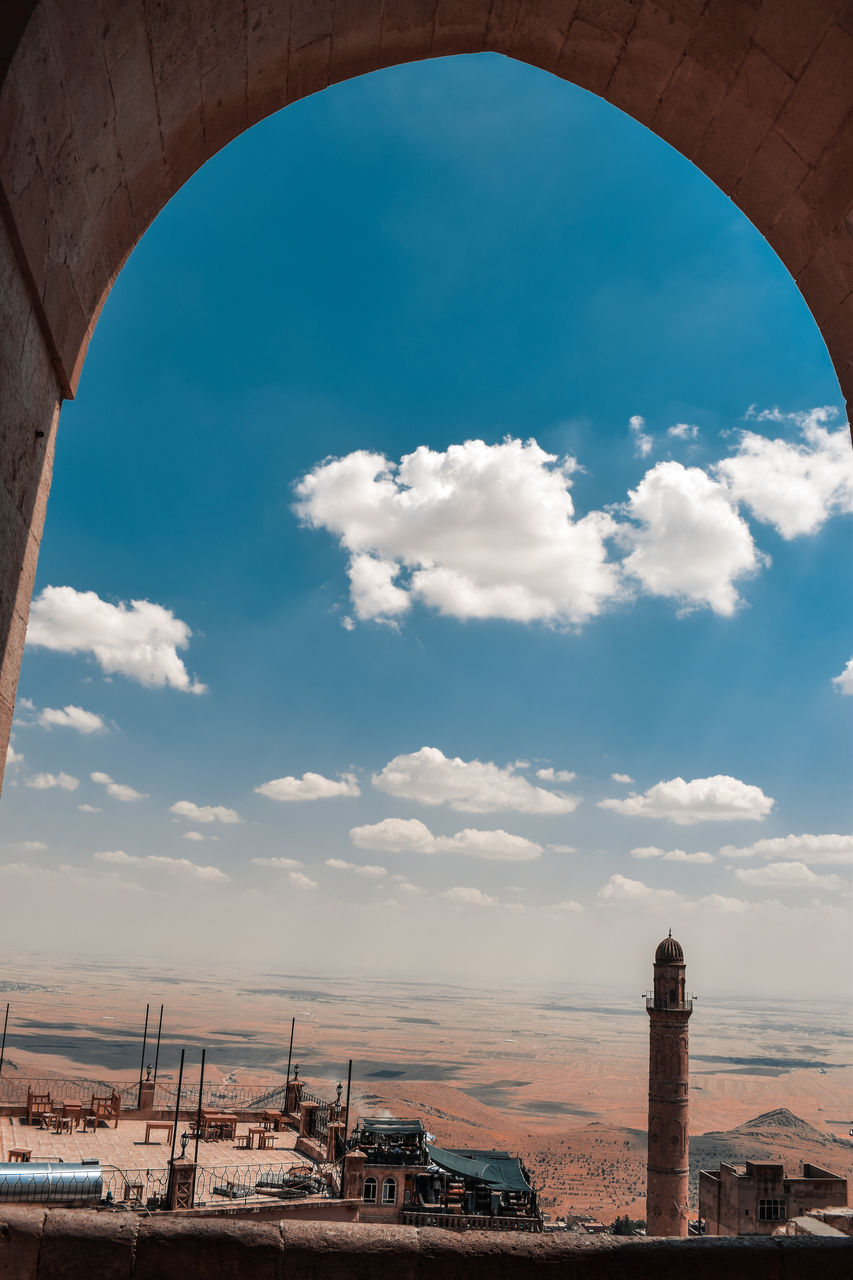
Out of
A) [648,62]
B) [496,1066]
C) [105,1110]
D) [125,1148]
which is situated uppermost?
[648,62]

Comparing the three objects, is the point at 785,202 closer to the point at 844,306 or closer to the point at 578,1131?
the point at 844,306

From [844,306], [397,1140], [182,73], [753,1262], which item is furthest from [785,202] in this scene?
[397,1140]

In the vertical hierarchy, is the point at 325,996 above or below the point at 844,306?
below

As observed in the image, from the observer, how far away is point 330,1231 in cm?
291

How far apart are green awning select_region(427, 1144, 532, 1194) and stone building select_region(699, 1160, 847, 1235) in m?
6.50

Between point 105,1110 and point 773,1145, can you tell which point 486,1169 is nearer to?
point 105,1110

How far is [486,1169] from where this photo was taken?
101 feet

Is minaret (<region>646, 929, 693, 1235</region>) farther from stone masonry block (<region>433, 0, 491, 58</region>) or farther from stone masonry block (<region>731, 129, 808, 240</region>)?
stone masonry block (<region>433, 0, 491, 58</region>)

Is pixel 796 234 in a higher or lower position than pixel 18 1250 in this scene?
higher

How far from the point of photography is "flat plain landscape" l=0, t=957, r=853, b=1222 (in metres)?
67.0

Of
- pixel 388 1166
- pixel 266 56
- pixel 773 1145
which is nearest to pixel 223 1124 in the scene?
pixel 388 1166

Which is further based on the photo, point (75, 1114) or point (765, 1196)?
point (765, 1196)

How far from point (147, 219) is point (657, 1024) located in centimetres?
3740

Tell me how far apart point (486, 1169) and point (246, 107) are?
34586mm
